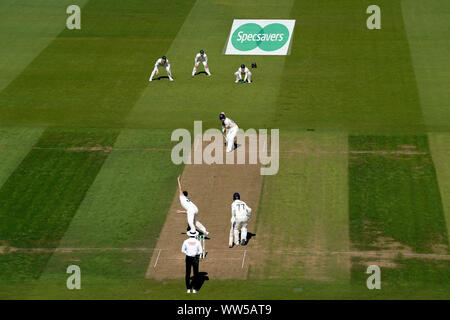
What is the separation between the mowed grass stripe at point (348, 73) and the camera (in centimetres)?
4872

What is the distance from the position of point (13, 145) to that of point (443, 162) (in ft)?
68.7

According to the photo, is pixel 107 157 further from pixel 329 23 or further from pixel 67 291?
pixel 329 23

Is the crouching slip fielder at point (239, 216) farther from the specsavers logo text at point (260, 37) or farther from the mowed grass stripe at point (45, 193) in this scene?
the specsavers logo text at point (260, 37)

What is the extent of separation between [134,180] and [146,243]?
19.5 ft

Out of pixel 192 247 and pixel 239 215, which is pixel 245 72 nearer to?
pixel 239 215

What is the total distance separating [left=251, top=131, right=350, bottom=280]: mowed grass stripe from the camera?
34938 millimetres

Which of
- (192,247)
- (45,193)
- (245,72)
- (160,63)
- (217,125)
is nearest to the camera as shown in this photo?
(192,247)

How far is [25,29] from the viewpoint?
6350 cm

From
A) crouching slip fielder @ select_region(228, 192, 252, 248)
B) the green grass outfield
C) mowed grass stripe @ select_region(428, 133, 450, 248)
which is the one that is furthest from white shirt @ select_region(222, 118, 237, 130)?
mowed grass stripe @ select_region(428, 133, 450, 248)

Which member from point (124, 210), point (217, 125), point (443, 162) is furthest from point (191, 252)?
point (217, 125)

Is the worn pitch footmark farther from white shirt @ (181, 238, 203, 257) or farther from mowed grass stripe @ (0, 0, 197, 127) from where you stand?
mowed grass stripe @ (0, 0, 197, 127)

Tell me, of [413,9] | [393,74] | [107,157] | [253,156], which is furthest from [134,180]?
[413,9]

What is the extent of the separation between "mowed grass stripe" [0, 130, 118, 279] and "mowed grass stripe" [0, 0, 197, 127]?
3.16 meters

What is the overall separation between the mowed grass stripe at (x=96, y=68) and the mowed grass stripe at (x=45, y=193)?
3157mm
